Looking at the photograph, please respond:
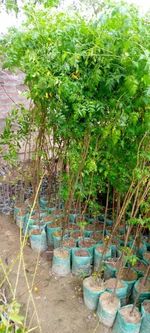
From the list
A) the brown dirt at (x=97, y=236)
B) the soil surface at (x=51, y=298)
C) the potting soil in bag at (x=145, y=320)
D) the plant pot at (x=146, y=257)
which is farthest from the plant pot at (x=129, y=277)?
the brown dirt at (x=97, y=236)

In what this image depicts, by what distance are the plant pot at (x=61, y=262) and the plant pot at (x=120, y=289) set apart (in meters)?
0.44

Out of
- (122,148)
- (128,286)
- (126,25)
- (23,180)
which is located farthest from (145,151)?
(23,180)

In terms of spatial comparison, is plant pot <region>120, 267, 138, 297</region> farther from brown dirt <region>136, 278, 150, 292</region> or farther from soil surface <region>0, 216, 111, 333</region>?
soil surface <region>0, 216, 111, 333</region>

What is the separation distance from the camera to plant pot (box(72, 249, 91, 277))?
2721 mm

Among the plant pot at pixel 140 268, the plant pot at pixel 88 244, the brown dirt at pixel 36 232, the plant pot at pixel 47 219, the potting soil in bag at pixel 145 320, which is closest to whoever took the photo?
the potting soil in bag at pixel 145 320

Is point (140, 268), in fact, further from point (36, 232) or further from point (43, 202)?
point (43, 202)

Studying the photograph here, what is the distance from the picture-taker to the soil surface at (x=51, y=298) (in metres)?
2.31

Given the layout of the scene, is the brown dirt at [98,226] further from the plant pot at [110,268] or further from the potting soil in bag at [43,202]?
the potting soil in bag at [43,202]

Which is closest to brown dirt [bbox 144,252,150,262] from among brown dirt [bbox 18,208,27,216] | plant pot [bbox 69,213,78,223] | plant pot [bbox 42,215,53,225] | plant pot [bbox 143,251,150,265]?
plant pot [bbox 143,251,150,265]

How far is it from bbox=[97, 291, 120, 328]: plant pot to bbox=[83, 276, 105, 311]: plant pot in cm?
5

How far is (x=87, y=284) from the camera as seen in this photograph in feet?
8.06

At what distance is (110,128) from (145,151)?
0.28 m

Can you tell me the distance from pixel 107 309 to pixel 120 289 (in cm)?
20

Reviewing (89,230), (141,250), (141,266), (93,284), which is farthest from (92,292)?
(89,230)
